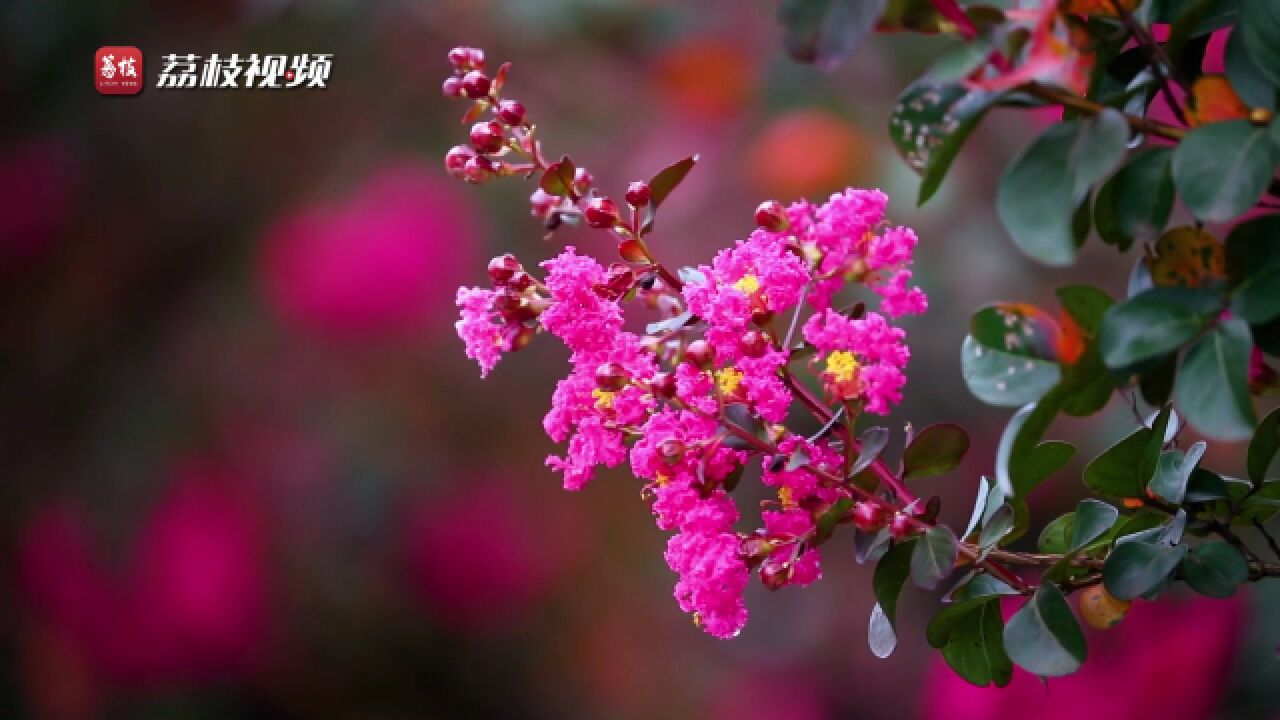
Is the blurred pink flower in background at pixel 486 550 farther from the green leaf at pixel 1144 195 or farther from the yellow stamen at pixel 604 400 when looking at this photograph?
the green leaf at pixel 1144 195

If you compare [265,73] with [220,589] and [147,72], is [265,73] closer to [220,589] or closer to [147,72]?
[147,72]

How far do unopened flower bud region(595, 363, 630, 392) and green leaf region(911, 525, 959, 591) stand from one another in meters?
0.13

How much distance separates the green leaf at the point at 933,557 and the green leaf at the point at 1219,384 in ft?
0.35

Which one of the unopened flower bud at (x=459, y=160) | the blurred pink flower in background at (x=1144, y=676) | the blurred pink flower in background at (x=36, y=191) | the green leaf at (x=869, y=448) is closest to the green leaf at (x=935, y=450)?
the green leaf at (x=869, y=448)

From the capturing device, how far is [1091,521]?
49cm

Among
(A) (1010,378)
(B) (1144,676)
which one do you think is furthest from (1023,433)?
(B) (1144,676)

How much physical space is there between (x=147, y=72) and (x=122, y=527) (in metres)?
0.64

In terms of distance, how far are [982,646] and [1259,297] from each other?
0.64 ft

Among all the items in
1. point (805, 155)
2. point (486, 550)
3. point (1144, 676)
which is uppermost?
point (805, 155)

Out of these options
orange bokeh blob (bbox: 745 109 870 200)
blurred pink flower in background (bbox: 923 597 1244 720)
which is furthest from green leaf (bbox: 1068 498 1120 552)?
orange bokeh blob (bbox: 745 109 870 200)

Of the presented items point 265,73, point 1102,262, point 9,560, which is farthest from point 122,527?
point 1102,262

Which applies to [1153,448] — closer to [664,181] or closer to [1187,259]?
[1187,259]

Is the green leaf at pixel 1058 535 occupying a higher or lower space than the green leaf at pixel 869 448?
lower

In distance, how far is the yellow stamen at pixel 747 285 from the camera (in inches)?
18.6
